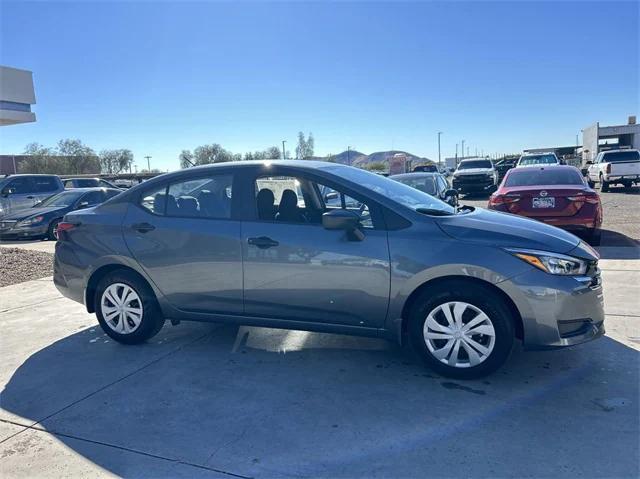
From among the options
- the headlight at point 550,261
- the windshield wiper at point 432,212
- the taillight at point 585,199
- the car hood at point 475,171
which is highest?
the car hood at point 475,171

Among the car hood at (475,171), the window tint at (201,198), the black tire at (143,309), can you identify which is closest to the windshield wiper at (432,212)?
the window tint at (201,198)

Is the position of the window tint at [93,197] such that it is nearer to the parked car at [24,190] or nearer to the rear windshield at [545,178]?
the parked car at [24,190]

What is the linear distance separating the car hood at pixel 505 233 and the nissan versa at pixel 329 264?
1 cm

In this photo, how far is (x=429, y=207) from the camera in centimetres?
417

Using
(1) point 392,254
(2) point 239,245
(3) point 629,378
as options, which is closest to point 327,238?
(1) point 392,254

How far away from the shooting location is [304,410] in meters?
3.32

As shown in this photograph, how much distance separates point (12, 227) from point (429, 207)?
40.8 feet

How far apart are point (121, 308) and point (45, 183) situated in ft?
42.7

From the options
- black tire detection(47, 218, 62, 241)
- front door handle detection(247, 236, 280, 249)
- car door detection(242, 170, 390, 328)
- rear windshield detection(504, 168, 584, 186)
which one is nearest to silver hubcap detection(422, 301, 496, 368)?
car door detection(242, 170, 390, 328)

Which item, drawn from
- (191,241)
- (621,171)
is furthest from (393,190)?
(621,171)

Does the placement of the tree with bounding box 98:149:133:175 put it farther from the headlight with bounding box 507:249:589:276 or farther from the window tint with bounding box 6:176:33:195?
the headlight with bounding box 507:249:589:276

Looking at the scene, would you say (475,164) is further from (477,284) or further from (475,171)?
(477,284)

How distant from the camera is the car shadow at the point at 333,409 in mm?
2740

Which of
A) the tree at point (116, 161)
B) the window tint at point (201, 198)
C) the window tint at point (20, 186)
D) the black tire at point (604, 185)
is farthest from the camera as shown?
the tree at point (116, 161)
